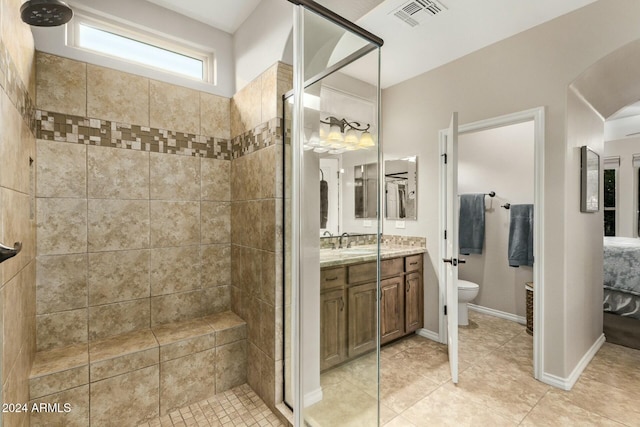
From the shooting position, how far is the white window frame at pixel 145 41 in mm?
1967

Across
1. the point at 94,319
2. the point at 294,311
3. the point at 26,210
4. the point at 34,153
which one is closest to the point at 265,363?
the point at 294,311

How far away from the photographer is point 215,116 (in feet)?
8.03

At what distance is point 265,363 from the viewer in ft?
6.48

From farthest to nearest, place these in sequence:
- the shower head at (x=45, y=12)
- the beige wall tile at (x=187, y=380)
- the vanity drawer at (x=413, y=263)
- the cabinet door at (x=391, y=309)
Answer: the vanity drawer at (x=413, y=263)
the cabinet door at (x=391, y=309)
the beige wall tile at (x=187, y=380)
the shower head at (x=45, y=12)

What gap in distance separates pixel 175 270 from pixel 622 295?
13.7 feet

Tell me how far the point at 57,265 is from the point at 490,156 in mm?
4346

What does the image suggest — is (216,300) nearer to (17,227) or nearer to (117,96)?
(17,227)

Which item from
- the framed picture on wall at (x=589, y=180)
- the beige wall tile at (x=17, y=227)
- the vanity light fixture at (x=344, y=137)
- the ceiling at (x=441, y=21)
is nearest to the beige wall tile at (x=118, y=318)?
the beige wall tile at (x=17, y=227)

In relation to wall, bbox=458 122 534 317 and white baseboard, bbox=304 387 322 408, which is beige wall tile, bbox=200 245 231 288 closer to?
white baseboard, bbox=304 387 322 408

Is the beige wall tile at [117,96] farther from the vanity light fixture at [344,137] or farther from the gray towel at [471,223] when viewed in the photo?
the gray towel at [471,223]

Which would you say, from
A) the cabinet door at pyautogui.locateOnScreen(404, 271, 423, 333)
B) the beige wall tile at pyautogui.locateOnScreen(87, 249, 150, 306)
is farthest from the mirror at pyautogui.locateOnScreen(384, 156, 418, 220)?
the beige wall tile at pyautogui.locateOnScreen(87, 249, 150, 306)

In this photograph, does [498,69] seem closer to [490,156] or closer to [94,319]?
[490,156]

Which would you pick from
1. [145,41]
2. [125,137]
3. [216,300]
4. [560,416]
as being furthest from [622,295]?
[145,41]

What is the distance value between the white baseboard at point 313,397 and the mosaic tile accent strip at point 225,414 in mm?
607
